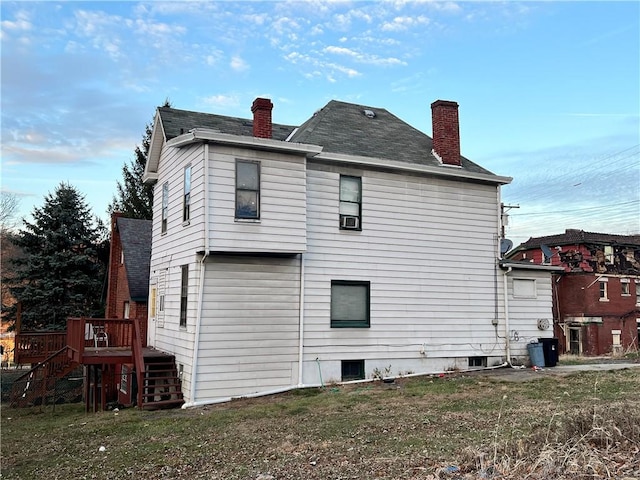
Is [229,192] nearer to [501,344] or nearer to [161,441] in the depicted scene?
[161,441]

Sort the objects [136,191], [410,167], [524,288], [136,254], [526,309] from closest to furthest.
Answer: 1. [410,167]
2. [526,309]
3. [524,288]
4. [136,254]
5. [136,191]

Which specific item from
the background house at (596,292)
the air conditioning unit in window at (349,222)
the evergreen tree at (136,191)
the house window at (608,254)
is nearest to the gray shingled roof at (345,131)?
the air conditioning unit in window at (349,222)

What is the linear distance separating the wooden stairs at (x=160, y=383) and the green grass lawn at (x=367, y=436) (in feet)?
1.70

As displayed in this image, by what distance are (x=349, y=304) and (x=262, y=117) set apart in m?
5.56

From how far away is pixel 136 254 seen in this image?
23984mm

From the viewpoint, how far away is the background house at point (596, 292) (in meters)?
35.5

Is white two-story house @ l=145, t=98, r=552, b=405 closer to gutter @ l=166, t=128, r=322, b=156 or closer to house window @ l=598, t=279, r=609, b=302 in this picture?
gutter @ l=166, t=128, r=322, b=156

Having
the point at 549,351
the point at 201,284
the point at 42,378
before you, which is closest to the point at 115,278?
the point at 42,378

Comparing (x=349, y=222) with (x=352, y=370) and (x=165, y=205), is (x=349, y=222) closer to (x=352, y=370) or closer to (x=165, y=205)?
(x=352, y=370)

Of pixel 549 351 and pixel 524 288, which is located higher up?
pixel 524 288

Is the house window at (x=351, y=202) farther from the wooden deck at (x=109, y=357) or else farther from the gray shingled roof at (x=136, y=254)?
the gray shingled roof at (x=136, y=254)

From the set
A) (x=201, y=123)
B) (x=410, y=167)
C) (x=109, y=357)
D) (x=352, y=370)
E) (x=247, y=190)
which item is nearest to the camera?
(x=247, y=190)

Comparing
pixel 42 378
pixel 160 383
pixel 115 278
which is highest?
pixel 115 278

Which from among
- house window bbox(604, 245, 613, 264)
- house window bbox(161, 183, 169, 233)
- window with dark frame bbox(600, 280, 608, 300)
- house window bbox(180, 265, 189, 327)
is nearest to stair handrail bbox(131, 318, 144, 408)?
house window bbox(180, 265, 189, 327)
